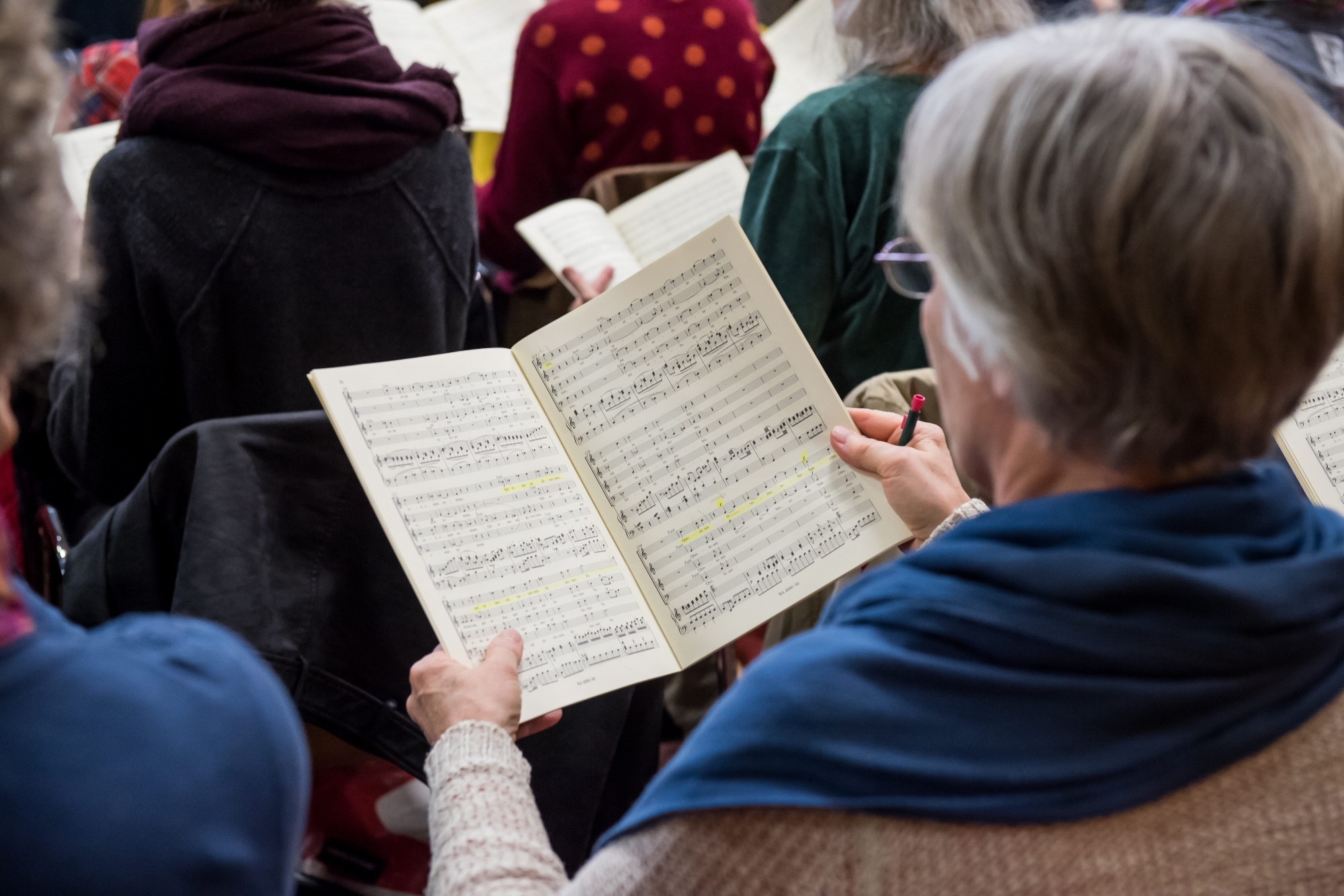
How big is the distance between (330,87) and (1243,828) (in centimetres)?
137

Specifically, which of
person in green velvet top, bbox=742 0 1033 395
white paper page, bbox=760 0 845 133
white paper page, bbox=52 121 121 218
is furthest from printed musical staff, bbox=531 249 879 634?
white paper page, bbox=760 0 845 133

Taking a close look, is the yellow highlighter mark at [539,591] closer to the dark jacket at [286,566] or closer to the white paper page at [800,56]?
the dark jacket at [286,566]

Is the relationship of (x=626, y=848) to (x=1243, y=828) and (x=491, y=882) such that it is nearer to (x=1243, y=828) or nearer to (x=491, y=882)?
(x=491, y=882)

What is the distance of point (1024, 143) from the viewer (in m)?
0.71

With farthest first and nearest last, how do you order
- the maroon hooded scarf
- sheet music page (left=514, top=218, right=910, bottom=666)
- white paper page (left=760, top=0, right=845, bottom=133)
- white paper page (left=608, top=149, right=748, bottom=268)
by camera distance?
white paper page (left=760, top=0, right=845, bottom=133), white paper page (left=608, top=149, right=748, bottom=268), the maroon hooded scarf, sheet music page (left=514, top=218, right=910, bottom=666)

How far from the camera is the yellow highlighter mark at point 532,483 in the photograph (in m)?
1.13

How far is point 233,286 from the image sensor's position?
61.3 inches

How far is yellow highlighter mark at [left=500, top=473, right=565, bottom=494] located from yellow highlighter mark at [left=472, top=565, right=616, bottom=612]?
10 cm

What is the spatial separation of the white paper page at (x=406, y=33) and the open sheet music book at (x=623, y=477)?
5.32ft

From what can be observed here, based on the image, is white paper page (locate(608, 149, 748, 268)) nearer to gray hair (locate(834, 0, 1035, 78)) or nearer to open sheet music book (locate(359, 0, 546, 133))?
gray hair (locate(834, 0, 1035, 78))

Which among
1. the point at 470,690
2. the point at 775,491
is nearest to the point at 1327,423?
the point at 775,491

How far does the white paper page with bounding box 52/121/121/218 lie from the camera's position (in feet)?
6.22

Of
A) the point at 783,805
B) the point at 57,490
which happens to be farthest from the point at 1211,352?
the point at 57,490

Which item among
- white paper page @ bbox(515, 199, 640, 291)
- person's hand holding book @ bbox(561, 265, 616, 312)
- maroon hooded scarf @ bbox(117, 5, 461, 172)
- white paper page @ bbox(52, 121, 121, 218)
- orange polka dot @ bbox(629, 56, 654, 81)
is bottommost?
person's hand holding book @ bbox(561, 265, 616, 312)
